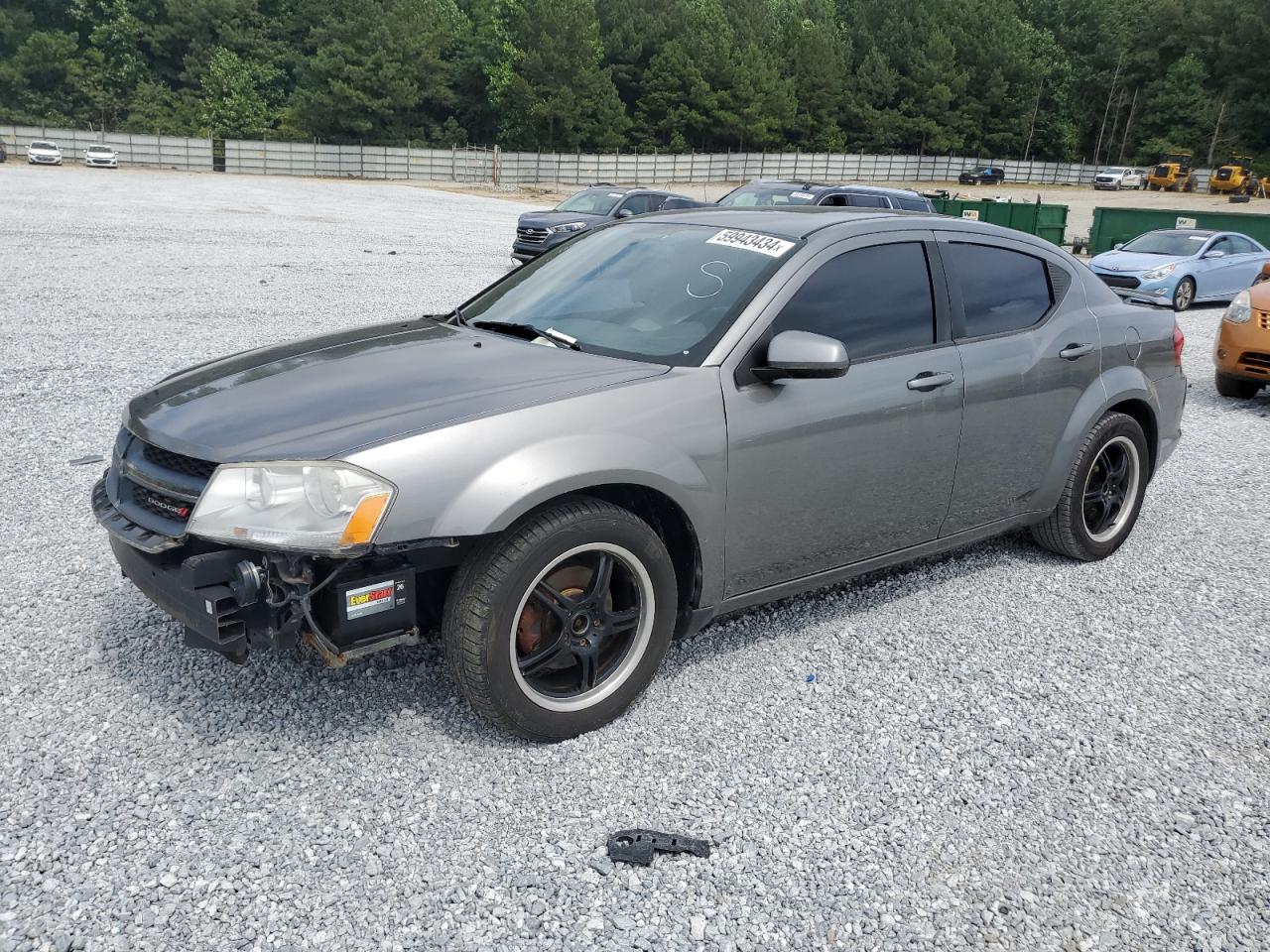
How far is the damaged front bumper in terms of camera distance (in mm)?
2932

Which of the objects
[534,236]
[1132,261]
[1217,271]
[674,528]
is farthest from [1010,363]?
[534,236]

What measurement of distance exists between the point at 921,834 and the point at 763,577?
1116 millimetres

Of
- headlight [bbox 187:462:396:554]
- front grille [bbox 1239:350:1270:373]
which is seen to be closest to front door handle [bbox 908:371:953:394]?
headlight [bbox 187:462:396:554]

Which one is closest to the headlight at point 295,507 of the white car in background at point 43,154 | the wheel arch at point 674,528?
the wheel arch at point 674,528

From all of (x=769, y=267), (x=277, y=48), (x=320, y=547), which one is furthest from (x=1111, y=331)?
(x=277, y=48)

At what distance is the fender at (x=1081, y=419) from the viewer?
4883mm

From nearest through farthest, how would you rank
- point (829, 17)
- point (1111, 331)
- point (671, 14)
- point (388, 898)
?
point (388, 898)
point (1111, 331)
point (671, 14)
point (829, 17)

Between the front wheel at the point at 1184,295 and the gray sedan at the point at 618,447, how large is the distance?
46.2 feet

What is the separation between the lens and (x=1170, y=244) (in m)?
18.2

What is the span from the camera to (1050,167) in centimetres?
9381

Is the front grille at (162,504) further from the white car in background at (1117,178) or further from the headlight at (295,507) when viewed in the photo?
the white car in background at (1117,178)

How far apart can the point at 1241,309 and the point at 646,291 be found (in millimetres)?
7759

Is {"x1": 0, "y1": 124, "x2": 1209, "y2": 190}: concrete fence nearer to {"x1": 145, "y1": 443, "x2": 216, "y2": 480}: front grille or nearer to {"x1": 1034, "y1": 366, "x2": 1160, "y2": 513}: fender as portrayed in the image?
{"x1": 1034, "y1": 366, "x2": 1160, "y2": 513}: fender

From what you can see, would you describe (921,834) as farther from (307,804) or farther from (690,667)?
(307,804)
